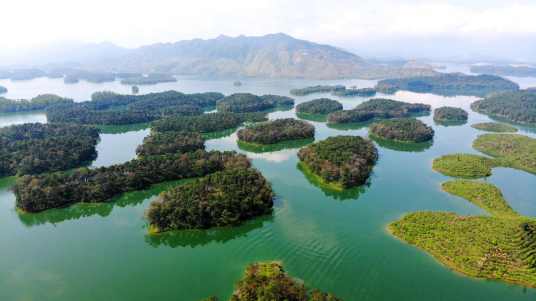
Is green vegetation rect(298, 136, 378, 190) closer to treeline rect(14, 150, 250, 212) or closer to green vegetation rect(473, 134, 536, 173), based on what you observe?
treeline rect(14, 150, 250, 212)

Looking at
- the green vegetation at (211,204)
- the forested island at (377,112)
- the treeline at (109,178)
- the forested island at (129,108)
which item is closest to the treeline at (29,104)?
the forested island at (129,108)

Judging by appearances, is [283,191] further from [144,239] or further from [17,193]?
[17,193]

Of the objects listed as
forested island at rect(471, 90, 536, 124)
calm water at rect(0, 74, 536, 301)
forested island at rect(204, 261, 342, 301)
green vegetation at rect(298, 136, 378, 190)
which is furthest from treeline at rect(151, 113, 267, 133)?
forested island at rect(471, 90, 536, 124)

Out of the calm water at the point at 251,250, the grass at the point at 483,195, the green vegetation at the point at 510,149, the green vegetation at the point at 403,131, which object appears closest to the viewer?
the calm water at the point at 251,250

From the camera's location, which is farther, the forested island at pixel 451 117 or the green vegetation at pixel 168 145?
the forested island at pixel 451 117

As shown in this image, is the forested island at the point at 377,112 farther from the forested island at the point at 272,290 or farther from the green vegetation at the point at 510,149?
the forested island at the point at 272,290

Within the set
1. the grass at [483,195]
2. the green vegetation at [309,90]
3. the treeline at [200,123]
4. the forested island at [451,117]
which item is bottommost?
the grass at [483,195]

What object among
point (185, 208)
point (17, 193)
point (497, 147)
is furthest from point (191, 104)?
point (497, 147)

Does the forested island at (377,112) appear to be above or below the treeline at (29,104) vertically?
below
